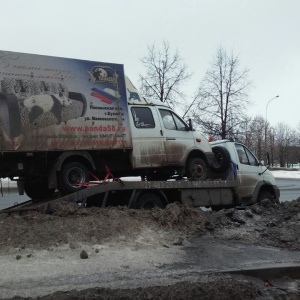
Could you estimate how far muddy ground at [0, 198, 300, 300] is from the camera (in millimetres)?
4867

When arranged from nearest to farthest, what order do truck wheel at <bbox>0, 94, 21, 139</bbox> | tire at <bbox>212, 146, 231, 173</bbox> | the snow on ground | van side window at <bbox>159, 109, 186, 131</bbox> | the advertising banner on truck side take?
1. truck wheel at <bbox>0, 94, 21, 139</bbox>
2. the advertising banner on truck side
3. van side window at <bbox>159, 109, 186, 131</bbox>
4. tire at <bbox>212, 146, 231, 173</bbox>
5. the snow on ground

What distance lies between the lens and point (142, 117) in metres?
9.70

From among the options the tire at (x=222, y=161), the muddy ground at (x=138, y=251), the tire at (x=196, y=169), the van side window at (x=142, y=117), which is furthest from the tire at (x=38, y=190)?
the tire at (x=222, y=161)

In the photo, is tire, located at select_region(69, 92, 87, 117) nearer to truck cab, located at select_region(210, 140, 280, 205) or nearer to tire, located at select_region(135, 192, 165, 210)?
tire, located at select_region(135, 192, 165, 210)

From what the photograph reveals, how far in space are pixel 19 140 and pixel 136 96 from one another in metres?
3.15

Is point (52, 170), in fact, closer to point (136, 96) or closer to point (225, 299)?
point (136, 96)

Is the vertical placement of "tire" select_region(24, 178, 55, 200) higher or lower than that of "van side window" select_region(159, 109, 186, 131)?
lower

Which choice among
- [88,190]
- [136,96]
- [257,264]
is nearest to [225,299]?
[257,264]

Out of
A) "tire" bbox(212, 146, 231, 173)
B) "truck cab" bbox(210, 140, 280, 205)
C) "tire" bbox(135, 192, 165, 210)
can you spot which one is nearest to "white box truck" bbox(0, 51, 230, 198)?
"tire" bbox(135, 192, 165, 210)

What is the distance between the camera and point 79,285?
495 centimetres

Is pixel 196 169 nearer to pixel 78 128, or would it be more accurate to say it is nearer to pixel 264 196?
pixel 264 196

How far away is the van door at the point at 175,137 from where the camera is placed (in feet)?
32.7

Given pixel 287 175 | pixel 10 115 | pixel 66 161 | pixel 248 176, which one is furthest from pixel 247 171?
pixel 287 175

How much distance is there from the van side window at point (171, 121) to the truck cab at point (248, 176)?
193 cm
